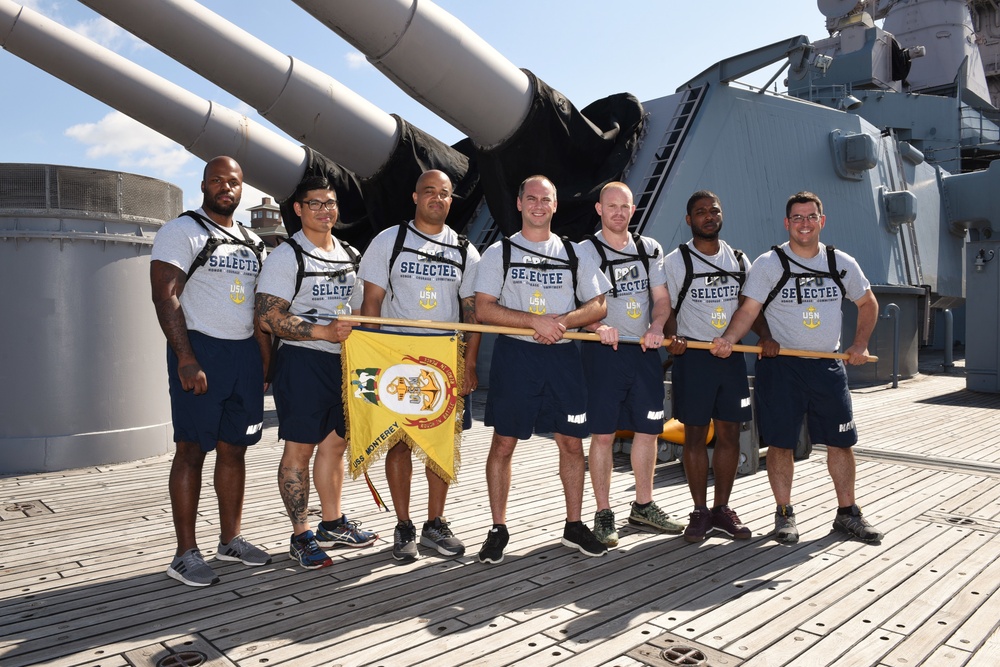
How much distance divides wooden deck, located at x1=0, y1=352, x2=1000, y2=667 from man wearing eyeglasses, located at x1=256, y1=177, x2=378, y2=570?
0.34 metres

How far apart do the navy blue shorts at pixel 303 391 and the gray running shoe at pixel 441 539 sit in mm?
683

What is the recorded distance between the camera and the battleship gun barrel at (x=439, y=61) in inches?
246

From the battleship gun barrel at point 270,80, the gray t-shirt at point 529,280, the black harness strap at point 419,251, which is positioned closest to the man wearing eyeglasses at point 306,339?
the black harness strap at point 419,251

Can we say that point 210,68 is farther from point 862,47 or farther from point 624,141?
point 862,47

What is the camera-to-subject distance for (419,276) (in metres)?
3.63

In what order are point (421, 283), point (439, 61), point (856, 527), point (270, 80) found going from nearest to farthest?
point (421, 283), point (856, 527), point (439, 61), point (270, 80)

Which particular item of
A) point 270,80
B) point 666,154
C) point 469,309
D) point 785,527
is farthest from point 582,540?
point 666,154

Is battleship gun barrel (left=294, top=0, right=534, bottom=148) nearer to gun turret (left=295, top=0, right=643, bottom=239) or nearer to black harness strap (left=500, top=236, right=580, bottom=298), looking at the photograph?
gun turret (left=295, top=0, right=643, bottom=239)

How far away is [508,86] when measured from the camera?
7312mm

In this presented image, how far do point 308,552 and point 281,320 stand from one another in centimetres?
104

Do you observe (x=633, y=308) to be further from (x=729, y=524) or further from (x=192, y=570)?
(x=192, y=570)

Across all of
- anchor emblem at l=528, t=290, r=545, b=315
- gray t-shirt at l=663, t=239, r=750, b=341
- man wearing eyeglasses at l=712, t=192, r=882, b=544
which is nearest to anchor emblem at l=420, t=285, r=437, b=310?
anchor emblem at l=528, t=290, r=545, b=315

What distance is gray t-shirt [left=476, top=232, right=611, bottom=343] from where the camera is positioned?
362 centimetres

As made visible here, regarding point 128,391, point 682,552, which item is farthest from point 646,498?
point 128,391
